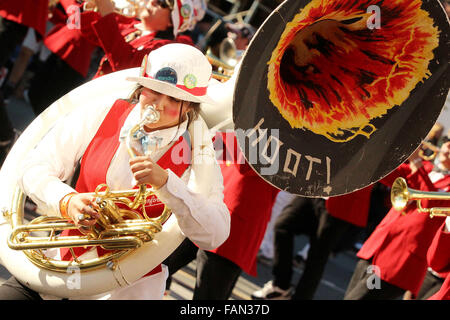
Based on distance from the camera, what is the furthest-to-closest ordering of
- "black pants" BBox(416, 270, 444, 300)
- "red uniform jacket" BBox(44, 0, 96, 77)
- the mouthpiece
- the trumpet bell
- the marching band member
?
"red uniform jacket" BBox(44, 0, 96, 77) → "black pants" BBox(416, 270, 444, 300) → the marching band member → the trumpet bell → the mouthpiece

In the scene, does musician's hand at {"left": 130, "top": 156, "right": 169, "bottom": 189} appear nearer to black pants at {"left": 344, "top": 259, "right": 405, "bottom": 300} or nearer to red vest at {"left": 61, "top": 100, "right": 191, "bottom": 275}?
red vest at {"left": 61, "top": 100, "right": 191, "bottom": 275}

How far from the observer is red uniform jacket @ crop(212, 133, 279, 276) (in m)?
3.21

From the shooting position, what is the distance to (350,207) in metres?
4.33

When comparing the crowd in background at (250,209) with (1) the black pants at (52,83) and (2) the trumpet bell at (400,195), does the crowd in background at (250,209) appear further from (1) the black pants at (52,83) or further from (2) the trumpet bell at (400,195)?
(2) the trumpet bell at (400,195)

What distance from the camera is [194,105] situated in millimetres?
2326

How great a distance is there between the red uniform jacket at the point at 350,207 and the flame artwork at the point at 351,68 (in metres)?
1.79

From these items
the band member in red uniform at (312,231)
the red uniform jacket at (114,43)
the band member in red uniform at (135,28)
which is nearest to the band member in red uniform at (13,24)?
the band member in red uniform at (135,28)

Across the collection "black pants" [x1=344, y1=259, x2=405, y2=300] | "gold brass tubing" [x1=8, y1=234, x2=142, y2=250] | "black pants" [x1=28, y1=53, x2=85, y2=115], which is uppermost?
"gold brass tubing" [x1=8, y1=234, x2=142, y2=250]

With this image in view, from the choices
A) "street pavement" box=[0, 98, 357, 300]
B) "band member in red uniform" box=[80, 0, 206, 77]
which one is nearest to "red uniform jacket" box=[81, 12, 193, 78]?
"band member in red uniform" box=[80, 0, 206, 77]

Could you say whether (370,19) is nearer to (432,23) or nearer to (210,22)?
(432,23)

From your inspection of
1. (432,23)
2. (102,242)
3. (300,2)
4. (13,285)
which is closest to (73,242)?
(102,242)

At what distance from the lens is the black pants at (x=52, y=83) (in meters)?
4.24

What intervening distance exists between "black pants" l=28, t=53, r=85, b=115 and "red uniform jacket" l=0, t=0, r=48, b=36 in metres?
0.25

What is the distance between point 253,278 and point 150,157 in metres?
3.34
